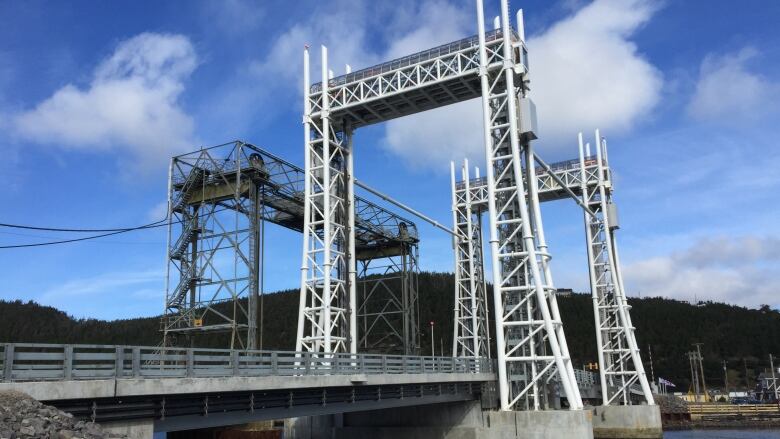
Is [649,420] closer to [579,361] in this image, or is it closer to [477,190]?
[477,190]

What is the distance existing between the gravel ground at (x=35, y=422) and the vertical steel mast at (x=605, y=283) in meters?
41.0

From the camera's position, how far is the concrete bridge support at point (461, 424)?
28375mm

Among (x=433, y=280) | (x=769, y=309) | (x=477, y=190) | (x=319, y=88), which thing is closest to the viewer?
(x=319, y=88)

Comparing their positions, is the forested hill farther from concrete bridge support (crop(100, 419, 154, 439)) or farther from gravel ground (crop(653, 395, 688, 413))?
concrete bridge support (crop(100, 419, 154, 439))

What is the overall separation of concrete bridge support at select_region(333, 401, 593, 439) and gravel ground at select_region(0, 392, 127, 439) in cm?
2100

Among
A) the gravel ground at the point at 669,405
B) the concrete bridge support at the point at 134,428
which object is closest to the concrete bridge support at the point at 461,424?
the concrete bridge support at the point at 134,428

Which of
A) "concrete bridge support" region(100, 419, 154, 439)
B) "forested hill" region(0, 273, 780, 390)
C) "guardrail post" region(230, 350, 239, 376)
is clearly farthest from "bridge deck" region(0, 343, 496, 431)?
"forested hill" region(0, 273, 780, 390)

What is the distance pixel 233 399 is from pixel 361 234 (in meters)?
33.7

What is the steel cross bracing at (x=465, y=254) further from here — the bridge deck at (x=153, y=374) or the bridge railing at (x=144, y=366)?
the bridge deck at (x=153, y=374)

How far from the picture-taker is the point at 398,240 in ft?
174

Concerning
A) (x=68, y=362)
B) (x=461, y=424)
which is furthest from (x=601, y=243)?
(x=68, y=362)

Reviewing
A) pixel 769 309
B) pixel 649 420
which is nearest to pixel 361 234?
pixel 649 420

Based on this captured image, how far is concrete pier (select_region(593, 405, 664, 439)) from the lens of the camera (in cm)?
4416

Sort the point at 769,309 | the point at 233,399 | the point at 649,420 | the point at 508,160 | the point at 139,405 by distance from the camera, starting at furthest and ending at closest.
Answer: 1. the point at 769,309
2. the point at 649,420
3. the point at 508,160
4. the point at 233,399
5. the point at 139,405
